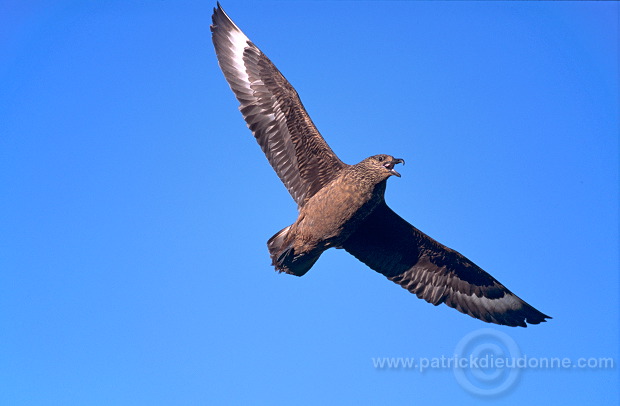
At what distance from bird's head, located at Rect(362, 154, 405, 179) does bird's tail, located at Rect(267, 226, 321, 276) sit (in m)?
1.14

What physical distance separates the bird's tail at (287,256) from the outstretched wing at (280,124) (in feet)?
1.56

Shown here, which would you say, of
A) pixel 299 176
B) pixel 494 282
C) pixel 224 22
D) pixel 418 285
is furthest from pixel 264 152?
pixel 494 282

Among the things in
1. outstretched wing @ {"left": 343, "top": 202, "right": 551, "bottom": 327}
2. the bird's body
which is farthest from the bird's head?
outstretched wing @ {"left": 343, "top": 202, "right": 551, "bottom": 327}

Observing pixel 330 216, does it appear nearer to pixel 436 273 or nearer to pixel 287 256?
pixel 287 256

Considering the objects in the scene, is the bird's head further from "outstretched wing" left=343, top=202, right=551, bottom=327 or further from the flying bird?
"outstretched wing" left=343, top=202, right=551, bottom=327

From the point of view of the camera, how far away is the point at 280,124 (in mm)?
7949

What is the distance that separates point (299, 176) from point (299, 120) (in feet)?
2.03

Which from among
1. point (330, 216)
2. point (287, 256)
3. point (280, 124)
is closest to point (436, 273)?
point (330, 216)

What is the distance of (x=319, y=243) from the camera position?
743 centimetres

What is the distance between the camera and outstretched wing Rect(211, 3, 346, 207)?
307 inches

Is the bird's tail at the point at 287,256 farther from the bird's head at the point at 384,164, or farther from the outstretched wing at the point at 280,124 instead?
the bird's head at the point at 384,164

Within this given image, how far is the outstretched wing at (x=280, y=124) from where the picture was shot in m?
7.79

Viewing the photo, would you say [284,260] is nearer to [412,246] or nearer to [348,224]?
[348,224]

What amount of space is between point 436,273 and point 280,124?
2.61 meters
